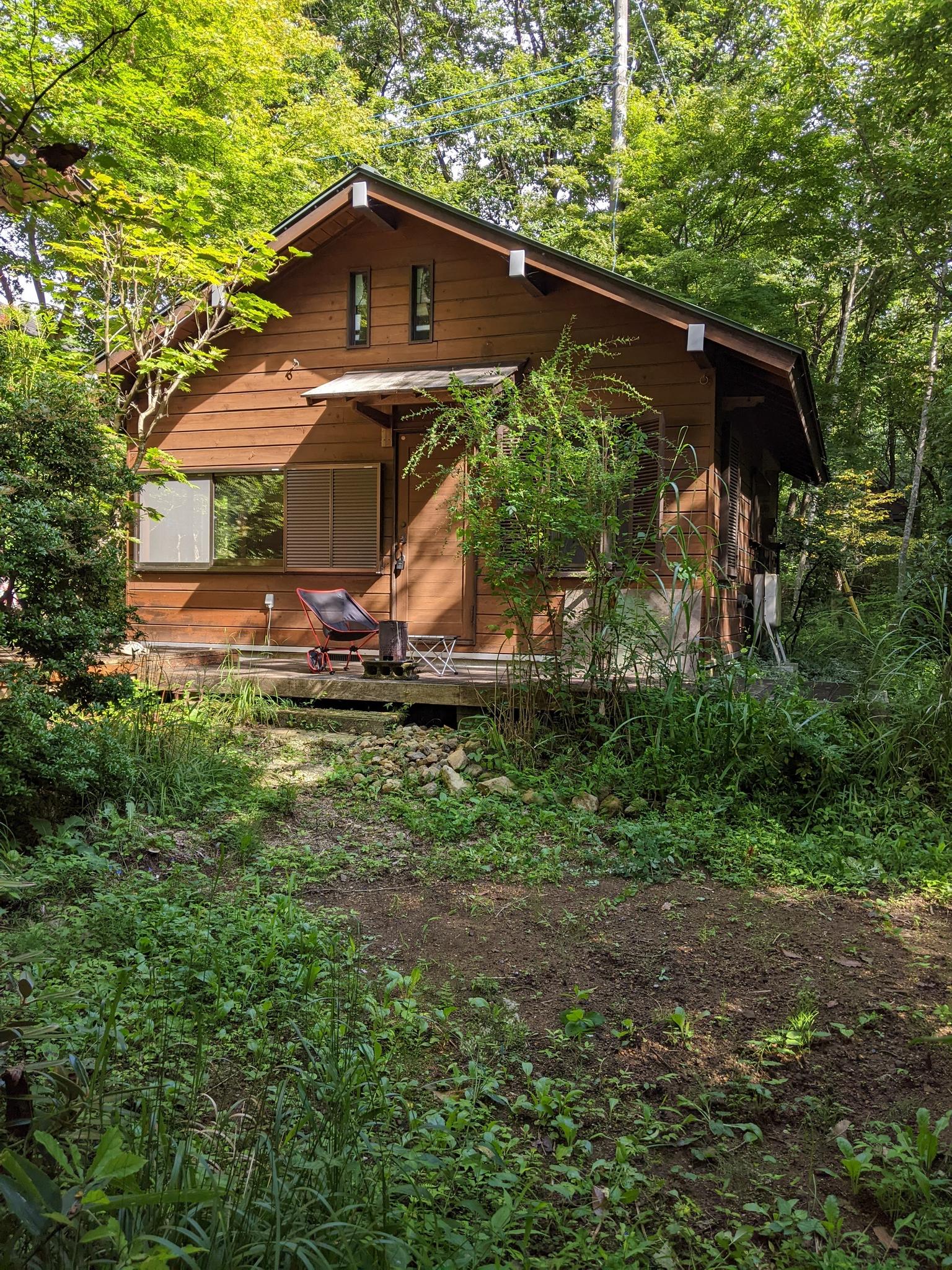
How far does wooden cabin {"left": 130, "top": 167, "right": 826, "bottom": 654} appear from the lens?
8281 mm

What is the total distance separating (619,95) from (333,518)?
439 inches

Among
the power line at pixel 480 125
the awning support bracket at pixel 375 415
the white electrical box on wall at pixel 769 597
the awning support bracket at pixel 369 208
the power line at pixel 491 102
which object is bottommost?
the white electrical box on wall at pixel 769 597

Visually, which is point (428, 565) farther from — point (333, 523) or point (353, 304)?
point (353, 304)

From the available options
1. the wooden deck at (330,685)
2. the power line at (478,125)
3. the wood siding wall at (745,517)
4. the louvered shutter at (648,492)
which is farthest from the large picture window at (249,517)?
the power line at (478,125)

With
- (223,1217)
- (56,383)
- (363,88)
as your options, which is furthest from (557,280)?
(363,88)

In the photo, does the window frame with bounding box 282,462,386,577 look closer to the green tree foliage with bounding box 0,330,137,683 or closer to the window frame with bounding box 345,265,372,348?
the window frame with bounding box 345,265,372,348

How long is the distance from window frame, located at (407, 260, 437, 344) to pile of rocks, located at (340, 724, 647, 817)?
494cm

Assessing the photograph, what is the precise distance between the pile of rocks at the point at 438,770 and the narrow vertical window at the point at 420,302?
5.05 metres

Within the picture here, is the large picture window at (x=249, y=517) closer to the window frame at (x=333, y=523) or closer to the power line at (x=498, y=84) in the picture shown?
the window frame at (x=333, y=523)

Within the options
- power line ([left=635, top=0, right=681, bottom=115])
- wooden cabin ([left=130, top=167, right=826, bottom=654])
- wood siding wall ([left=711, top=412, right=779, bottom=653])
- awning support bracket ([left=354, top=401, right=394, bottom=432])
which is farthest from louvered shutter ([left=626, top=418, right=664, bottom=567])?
power line ([left=635, top=0, right=681, bottom=115])

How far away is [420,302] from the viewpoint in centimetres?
957

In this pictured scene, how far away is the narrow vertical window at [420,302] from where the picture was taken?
31.1ft

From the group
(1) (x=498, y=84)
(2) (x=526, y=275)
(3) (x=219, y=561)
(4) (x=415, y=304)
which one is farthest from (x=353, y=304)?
(1) (x=498, y=84)

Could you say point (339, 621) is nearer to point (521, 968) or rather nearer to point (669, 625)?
point (669, 625)
